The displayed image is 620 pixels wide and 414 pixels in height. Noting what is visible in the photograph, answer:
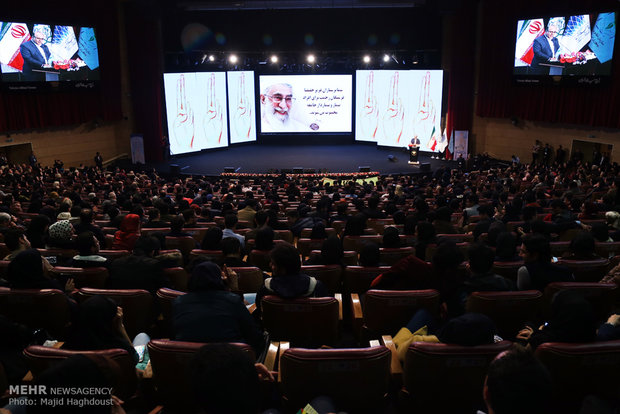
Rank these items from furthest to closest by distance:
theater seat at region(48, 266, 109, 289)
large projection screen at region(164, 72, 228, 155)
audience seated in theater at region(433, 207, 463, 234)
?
large projection screen at region(164, 72, 228, 155)
audience seated in theater at region(433, 207, 463, 234)
theater seat at region(48, 266, 109, 289)

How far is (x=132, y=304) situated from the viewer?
360cm

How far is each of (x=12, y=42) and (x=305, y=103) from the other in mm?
11833

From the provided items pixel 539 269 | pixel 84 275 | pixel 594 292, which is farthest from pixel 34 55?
pixel 594 292

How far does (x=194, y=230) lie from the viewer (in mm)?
6688

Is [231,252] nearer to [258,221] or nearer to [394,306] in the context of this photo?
[394,306]

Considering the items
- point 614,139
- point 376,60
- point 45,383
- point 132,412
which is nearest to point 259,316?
point 132,412

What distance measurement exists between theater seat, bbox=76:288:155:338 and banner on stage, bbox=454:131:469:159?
18603 millimetres

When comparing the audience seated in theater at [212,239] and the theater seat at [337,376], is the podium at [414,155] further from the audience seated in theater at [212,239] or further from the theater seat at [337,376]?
the theater seat at [337,376]

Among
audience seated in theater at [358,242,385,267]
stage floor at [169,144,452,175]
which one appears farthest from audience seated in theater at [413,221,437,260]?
stage floor at [169,144,452,175]

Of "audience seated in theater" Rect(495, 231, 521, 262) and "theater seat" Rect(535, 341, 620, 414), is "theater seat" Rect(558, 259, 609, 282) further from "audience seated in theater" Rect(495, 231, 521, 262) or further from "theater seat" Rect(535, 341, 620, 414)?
"theater seat" Rect(535, 341, 620, 414)

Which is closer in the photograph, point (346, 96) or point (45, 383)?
point (45, 383)

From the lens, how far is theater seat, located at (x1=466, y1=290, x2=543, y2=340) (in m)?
3.42

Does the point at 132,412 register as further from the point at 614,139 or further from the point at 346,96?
the point at 346,96

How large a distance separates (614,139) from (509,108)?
4.08m
